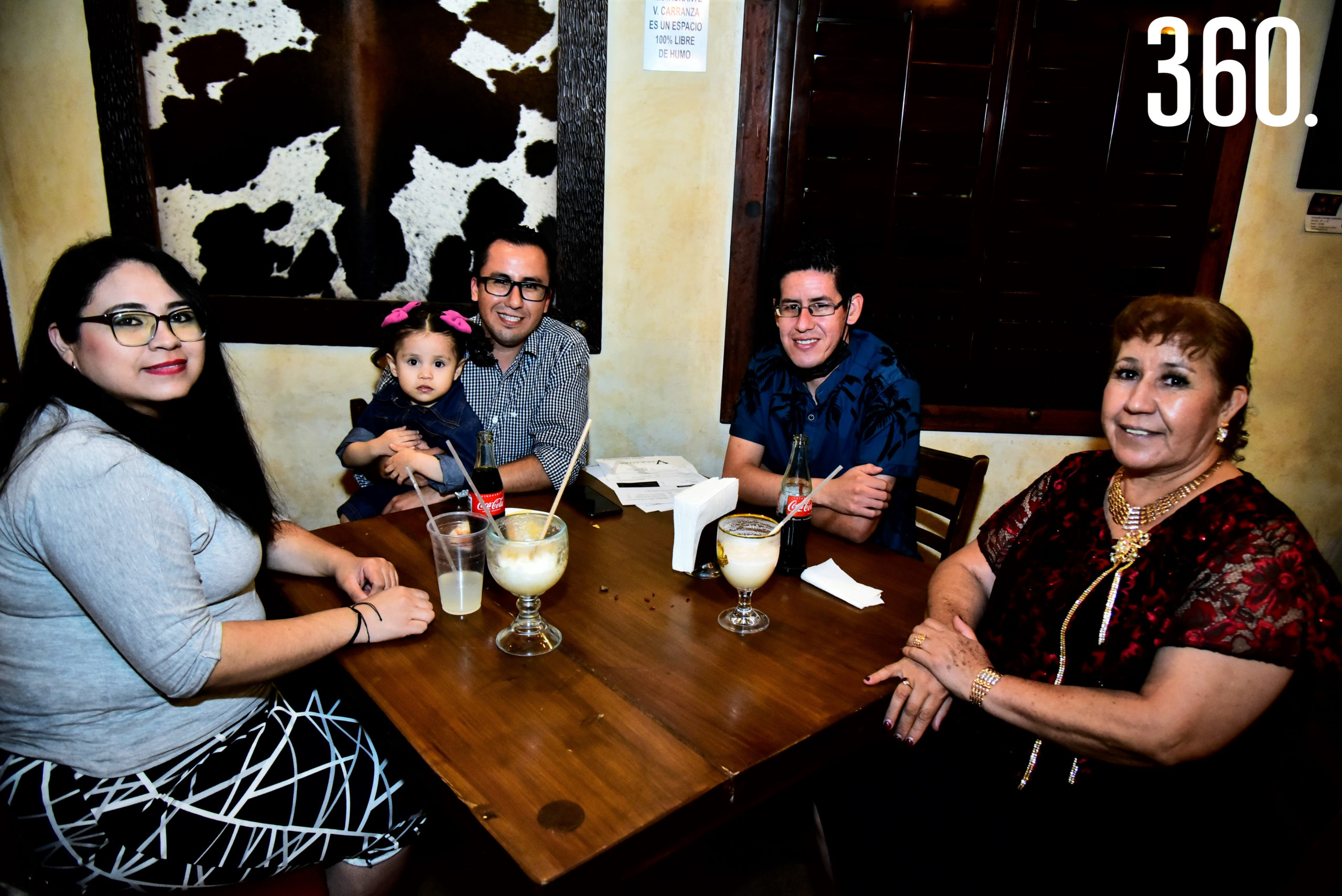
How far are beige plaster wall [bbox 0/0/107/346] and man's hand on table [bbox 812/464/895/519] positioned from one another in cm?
275

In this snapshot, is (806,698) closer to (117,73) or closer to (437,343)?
(437,343)

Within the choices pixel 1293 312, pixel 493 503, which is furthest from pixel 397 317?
pixel 1293 312

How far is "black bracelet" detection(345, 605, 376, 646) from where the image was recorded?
4.53ft

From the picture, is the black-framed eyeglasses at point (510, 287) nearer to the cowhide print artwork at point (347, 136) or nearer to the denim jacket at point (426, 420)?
the denim jacket at point (426, 420)

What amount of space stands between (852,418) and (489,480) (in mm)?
1109

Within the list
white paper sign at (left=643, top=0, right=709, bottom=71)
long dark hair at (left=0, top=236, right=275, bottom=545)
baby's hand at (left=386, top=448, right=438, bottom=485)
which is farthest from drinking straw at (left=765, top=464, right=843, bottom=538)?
white paper sign at (left=643, top=0, right=709, bottom=71)

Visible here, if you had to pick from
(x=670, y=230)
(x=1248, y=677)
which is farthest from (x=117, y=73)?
(x=1248, y=677)

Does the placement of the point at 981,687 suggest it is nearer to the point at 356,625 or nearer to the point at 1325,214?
the point at 356,625

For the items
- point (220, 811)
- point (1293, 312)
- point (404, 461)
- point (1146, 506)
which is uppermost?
point (1293, 312)

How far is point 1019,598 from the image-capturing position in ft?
5.24

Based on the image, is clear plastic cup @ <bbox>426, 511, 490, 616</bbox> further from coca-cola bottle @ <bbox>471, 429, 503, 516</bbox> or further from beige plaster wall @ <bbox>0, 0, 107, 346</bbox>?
beige plaster wall @ <bbox>0, 0, 107, 346</bbox>

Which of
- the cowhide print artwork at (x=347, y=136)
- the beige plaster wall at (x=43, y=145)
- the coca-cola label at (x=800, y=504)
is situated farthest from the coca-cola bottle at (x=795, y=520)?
the beige plaster wall at (x=43, y=145)

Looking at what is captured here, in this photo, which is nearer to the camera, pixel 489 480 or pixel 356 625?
pixel 356 625

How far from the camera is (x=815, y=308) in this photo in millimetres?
2227
